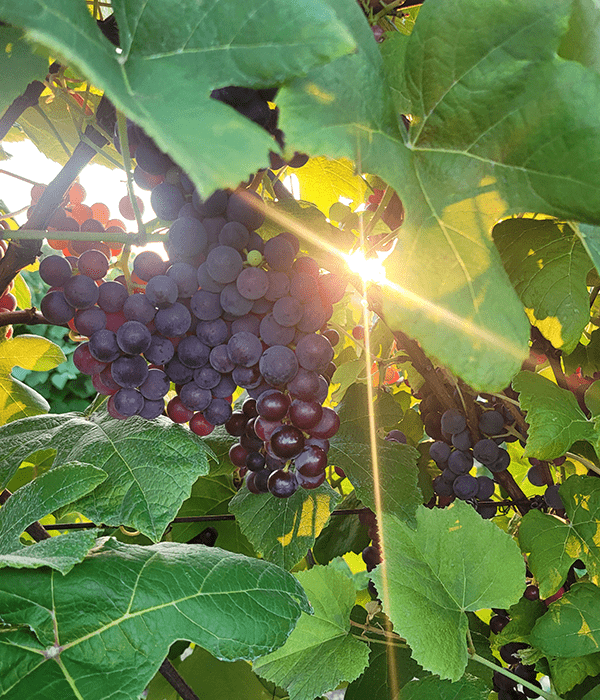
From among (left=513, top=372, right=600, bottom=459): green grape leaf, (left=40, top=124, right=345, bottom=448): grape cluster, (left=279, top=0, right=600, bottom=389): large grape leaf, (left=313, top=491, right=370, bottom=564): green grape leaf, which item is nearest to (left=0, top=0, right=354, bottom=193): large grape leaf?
(left=279, top=0, right=600, bottom=389): large grape leaf

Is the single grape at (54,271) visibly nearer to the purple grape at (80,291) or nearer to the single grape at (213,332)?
the purple grape at (80,291)

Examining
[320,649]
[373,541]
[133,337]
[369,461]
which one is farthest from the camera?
[373,541]

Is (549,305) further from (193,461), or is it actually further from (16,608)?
(16,608)

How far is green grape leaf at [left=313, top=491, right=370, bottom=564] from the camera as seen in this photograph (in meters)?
0.98

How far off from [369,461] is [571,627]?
0.30 meters

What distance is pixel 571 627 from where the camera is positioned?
0.64 m

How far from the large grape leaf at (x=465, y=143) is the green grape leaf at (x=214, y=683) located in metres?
0.77

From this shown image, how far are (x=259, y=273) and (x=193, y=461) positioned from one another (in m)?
0.22

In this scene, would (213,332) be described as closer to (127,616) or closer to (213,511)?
(127,616)

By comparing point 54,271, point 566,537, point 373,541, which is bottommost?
point 373,541

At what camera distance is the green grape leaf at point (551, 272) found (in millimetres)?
602

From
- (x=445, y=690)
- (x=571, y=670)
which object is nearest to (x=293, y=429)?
(x=445, y=690)

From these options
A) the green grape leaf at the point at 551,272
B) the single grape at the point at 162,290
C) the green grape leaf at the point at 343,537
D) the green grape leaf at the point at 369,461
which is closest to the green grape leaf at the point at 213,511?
the green grape leaf at the point at 343,537

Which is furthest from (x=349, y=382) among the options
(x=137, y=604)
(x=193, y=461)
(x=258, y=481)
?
(x=137, y=604)
